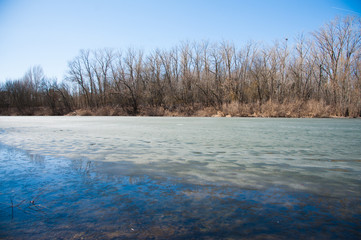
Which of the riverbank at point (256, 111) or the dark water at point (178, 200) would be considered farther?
the riverbank at point (256, 111)

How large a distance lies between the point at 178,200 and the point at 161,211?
8.1 inches

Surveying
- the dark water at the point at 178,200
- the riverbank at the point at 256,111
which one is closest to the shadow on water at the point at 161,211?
the dark water at the point at 178,200

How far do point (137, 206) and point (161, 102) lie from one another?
28157mm

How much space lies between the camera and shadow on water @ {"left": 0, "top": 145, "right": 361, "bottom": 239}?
1.12 metres

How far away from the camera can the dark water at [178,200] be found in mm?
1140

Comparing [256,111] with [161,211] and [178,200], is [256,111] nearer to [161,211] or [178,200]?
[178,200]

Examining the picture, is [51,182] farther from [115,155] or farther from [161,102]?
[161,102]

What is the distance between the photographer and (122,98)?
31234mm

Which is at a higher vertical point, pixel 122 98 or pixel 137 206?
pixel 122 98

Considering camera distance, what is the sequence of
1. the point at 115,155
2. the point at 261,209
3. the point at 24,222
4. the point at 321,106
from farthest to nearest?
the point at 321,106, the point at 115,155, the point at 261,209, the point at 24,222

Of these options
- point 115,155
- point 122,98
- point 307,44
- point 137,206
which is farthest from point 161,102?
point 137,206

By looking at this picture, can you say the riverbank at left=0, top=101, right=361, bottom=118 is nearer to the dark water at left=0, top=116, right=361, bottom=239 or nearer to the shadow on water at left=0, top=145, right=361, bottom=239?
the dark water at left=0, top=116, right=361, bottom=239

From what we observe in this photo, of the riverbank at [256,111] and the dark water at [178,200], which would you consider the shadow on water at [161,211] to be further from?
the riverbank at [256,111]

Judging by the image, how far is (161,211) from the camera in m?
1.36
